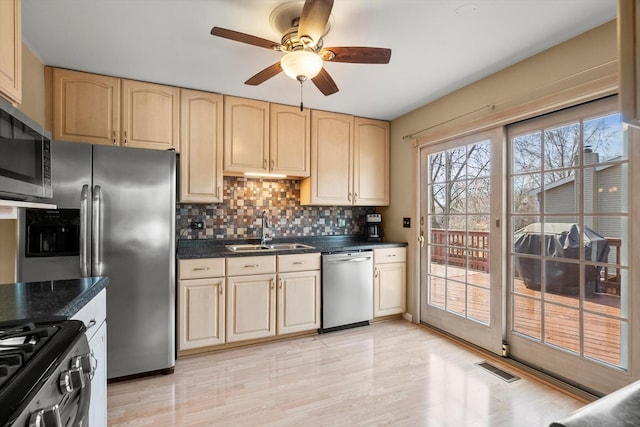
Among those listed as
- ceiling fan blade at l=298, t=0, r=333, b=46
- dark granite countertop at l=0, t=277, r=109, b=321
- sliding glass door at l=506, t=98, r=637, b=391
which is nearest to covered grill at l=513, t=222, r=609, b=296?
sliding glass door at l=506, t=98, r=637, b=391

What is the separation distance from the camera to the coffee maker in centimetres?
383

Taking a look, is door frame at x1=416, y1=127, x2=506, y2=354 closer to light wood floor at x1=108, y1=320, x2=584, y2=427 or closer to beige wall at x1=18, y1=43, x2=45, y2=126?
light wood floor at x1=108, y1=320, x2=584, y2=427

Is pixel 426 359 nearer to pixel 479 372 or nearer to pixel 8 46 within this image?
pixel 479 372

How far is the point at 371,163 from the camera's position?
3.74 meters

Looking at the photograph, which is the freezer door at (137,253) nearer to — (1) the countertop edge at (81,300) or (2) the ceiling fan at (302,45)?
(1) the countertop edge at (81,300)

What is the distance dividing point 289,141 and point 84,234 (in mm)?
1980

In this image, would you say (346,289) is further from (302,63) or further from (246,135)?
(302,63)

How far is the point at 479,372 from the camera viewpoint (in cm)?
236

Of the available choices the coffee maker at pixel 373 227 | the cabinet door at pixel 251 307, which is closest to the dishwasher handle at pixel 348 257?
the coffee maker at pixel 373 227

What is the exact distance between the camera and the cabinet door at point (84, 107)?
2.43 m

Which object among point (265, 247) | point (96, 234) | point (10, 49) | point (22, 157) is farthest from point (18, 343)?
point (265, 247)

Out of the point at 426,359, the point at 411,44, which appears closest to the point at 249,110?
the point at 411,44

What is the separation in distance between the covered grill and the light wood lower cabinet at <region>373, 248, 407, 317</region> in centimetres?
126

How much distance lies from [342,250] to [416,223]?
2.96 ft
